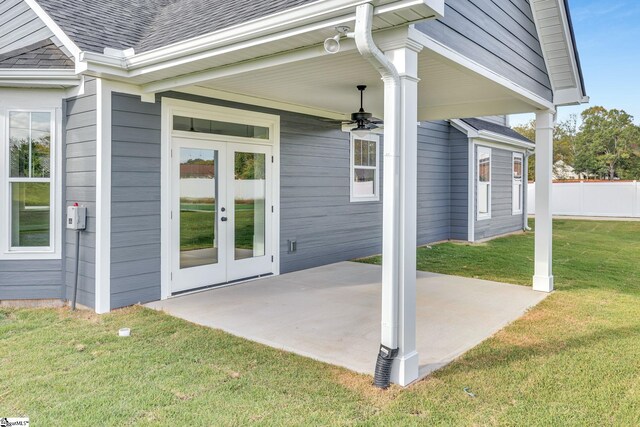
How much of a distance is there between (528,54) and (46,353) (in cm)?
606

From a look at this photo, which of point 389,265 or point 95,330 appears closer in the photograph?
point 389,265

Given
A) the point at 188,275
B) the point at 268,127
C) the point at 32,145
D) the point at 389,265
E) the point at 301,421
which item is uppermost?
the point at 268,127

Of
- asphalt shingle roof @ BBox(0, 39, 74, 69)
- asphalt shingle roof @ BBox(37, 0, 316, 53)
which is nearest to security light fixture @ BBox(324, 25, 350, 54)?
asphalt shingle roof @ BBox(37, 0, 316, 53)

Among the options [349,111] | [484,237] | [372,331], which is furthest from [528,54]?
[484,237]

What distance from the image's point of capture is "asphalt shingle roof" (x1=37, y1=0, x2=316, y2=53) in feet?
13.0

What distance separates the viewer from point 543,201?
6.12 metres

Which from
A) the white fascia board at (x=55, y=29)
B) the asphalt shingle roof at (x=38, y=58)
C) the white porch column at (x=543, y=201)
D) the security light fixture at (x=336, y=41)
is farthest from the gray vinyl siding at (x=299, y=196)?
the white porch column at (x=543, y=201)

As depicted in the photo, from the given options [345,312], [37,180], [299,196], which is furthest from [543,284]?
[37,180]

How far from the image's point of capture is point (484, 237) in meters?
11.7

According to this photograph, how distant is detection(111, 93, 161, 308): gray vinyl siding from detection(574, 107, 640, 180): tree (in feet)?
122

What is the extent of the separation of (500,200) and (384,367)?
10554mm

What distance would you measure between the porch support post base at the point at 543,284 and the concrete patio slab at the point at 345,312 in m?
0.12

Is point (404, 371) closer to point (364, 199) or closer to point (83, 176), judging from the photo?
point (83, 176)

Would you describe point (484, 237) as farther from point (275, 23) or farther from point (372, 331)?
point (275, 23)
